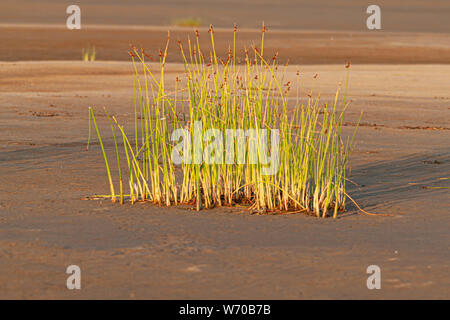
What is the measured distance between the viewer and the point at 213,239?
571 cm

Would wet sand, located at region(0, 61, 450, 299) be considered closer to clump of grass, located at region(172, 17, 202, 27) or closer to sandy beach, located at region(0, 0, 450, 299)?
sandy beach, located at region(0, 0, 450, 299)

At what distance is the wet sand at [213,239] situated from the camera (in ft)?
15.7

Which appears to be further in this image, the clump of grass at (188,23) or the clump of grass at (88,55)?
the clump of grass at (188,23)

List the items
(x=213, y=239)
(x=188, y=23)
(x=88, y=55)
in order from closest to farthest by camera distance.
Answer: (x=213, y=239)
(x=88, y=55)
(x=188, y=23)

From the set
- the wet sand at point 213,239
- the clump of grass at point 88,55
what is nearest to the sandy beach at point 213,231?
the wet sand at point 213,239

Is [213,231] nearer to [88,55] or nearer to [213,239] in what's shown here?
[213,239]

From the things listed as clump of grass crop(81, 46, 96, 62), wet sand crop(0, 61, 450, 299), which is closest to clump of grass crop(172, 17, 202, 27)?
clump of grass crop(81, 46, 96, 62)

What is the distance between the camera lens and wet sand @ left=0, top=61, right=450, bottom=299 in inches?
188

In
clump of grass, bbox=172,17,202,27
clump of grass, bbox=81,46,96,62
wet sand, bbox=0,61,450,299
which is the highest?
clump of grass, bbox=172,17,202,27

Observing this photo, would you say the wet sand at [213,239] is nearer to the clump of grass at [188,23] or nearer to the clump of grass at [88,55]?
the clump of grass at [88,55]

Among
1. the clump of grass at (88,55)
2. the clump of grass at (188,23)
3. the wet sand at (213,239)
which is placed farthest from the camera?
the clump of grass at (188,23)

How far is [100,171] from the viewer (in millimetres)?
8180

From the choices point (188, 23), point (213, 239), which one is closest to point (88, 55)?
point (188, 23)
